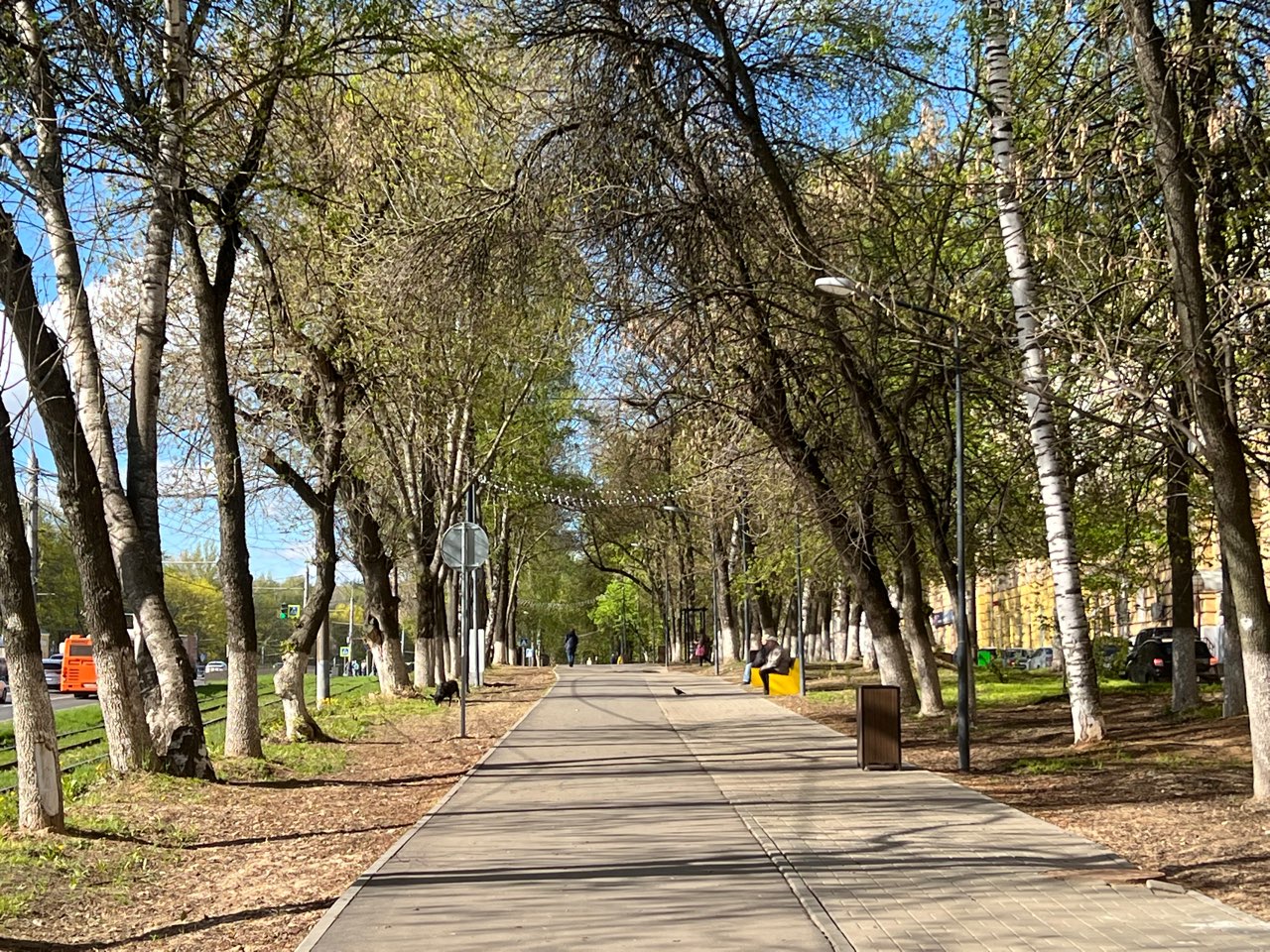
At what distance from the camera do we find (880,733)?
49.2ft

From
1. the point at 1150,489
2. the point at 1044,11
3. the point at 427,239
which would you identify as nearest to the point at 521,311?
the point at 427,239

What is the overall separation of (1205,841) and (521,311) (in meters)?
10.3

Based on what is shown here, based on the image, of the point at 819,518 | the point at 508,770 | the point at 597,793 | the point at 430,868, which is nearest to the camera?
the point at 430,868

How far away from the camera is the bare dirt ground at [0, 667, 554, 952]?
7.29 metres

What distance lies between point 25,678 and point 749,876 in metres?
5.13

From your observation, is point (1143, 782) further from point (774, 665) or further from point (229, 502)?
point (774, 665)

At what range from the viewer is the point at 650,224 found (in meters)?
17.1

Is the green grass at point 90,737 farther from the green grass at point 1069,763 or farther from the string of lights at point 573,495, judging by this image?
the string of lights at point 573,495

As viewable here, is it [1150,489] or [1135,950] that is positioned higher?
[1150,489]

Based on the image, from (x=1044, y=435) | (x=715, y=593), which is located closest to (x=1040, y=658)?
(x=715, y=593)

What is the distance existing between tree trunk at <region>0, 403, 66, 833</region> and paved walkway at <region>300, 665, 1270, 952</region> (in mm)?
2471

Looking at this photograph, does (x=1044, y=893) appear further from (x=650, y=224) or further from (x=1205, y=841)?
(x=650, y=224)

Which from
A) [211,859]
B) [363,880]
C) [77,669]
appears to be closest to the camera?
[363,880]

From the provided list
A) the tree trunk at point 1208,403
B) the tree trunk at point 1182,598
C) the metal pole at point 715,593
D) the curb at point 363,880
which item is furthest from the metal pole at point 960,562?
the metal pole at point 715,593
